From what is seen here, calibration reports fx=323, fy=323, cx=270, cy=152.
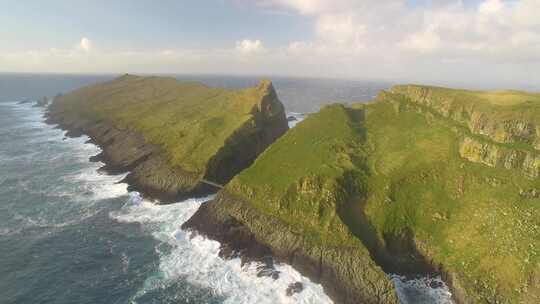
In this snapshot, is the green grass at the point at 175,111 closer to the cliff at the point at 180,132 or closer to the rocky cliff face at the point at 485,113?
the cliff at the point at 180,132

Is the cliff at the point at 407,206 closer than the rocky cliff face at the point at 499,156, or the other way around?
the cliff at the point at 407,206

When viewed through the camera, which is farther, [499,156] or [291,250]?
[499,156]

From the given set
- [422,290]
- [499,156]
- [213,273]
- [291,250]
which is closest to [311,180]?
[291,250]

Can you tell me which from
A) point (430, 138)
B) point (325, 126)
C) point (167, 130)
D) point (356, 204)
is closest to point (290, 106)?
point (167, 130)

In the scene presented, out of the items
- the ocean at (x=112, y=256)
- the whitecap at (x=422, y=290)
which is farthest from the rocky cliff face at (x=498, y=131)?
the ocean at (x=112, y=256)

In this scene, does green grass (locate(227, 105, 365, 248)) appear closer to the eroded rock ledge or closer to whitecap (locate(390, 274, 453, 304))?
the eroded rock ledge

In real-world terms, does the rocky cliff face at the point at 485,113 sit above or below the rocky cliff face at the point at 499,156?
above

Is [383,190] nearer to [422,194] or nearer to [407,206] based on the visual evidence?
[407,206]
